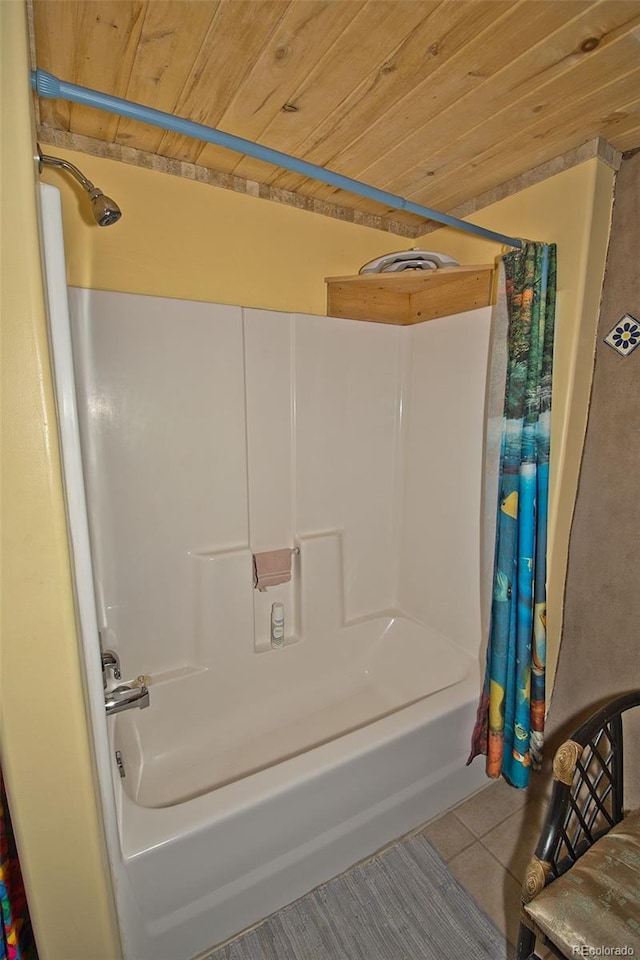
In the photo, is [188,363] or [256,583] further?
[256,583]

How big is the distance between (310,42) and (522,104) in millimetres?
666

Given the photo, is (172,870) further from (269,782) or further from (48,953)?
(48,953)

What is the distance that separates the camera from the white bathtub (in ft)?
3.64

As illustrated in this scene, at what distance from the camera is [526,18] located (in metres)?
0.99

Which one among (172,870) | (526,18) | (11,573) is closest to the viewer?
(11,573)

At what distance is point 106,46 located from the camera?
3.56ft

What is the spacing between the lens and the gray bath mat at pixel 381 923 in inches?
49.1

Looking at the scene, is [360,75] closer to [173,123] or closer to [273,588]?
[173,123]

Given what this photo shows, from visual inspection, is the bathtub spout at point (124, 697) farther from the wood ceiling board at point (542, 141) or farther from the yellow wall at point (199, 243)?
the wood ceiling board at point (542, 141)

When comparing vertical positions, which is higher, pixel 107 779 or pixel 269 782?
pixel 107 779

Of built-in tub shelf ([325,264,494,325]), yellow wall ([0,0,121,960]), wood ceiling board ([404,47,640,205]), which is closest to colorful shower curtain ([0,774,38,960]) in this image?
yellow wall ([0,0,121,960])

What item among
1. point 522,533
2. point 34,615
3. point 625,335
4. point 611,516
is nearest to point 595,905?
point 522,533

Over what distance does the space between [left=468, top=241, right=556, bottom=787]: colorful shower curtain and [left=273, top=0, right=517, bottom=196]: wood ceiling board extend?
55cm

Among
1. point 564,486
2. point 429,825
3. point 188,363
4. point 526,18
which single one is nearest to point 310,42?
point 526,18
